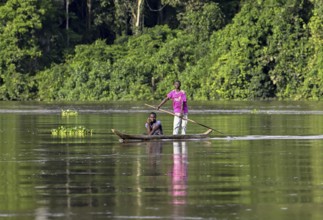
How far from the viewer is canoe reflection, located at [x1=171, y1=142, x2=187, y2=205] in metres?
15.2

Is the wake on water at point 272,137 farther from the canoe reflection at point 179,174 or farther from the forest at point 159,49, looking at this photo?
the forest at point 159,49

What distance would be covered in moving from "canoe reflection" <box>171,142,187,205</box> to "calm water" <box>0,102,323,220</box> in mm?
13

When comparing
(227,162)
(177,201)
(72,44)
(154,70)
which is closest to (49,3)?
(72,44)

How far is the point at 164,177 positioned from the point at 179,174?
0.56 metres

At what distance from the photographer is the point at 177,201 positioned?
14.7m

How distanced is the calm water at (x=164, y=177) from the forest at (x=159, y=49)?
37.3 m

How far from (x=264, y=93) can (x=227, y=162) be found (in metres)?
47.3

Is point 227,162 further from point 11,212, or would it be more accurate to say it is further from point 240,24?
point 240,24

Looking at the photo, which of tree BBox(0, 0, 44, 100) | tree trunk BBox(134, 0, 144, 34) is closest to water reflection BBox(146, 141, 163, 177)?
tree BBox(0, 0, 44, 100)

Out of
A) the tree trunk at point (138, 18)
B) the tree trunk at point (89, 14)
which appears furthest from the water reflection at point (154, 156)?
the tree trunk at point (89, 14)

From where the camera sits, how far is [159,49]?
74875 mm

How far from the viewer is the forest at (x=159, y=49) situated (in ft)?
223

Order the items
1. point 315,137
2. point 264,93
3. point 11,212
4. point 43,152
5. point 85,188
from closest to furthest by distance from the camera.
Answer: point 11,212 < point 85,188 < point 43,152 < point 315,137 < point 264,93

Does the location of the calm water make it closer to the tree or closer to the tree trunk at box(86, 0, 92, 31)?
the tree
